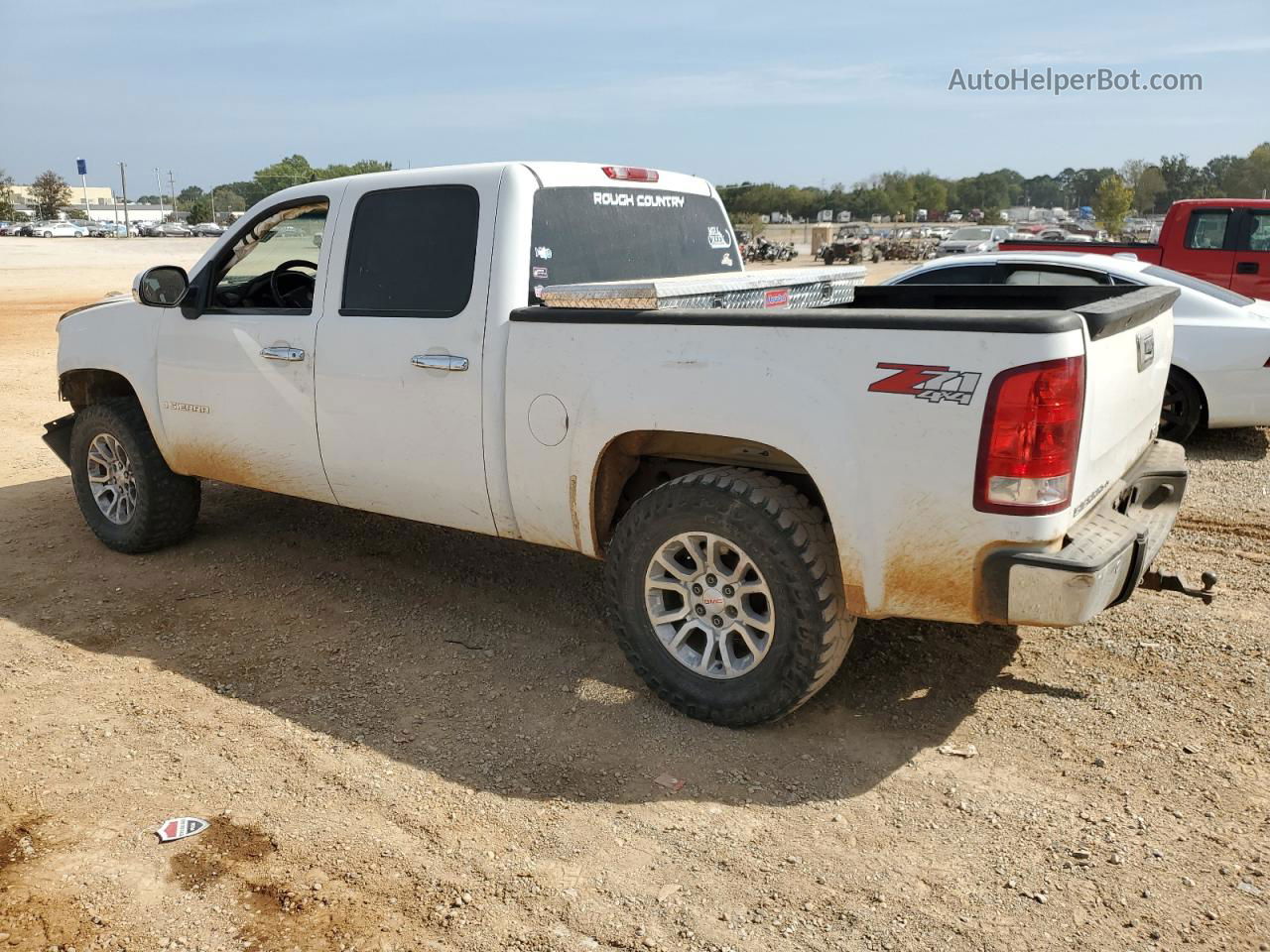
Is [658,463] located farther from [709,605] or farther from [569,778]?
[569,778]

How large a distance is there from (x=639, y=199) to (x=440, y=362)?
4.20ft

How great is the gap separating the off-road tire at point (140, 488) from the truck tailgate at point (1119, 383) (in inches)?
183

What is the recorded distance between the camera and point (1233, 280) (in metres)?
11.6

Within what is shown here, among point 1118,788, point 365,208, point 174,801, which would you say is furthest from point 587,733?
point 365,208

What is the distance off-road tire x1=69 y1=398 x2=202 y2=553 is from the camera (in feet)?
19.4

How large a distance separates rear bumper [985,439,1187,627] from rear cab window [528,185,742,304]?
2158mm

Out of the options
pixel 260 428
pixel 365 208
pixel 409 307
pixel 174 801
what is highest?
pixel 365 208

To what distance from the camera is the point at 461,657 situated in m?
4.74

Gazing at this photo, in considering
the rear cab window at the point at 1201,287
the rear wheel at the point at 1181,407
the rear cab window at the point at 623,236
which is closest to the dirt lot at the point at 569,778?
the rear cab window at the point at 623,236

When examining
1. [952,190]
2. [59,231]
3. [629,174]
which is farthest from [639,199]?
[952,190]

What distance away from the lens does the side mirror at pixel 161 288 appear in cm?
542

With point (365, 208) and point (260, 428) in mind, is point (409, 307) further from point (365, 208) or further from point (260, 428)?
point (260, 428)

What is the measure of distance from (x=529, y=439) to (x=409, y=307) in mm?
888

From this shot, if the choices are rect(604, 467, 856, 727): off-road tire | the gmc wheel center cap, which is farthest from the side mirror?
the gmc wheel center cap
